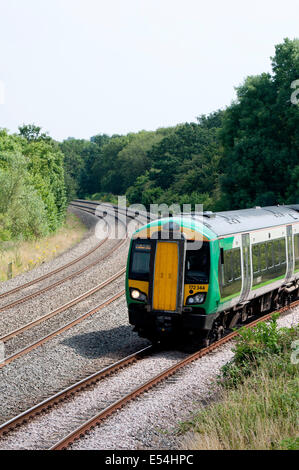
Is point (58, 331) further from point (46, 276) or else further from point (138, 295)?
point (46, 276)

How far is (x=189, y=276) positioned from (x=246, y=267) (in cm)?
236

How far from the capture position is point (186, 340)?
14125 mm

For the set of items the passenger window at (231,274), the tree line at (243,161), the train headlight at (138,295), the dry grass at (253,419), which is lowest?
the dry grass at (253,419)

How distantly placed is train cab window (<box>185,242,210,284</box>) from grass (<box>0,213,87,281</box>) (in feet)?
49.3

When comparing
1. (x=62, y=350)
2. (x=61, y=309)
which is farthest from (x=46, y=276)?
(x=62, y=350)

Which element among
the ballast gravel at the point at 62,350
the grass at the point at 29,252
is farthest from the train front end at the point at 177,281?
the grass at the point at 29,252

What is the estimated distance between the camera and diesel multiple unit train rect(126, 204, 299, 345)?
12.7 metres

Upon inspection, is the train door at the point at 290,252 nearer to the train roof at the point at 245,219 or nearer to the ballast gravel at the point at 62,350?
the train roof at the point at 245,219

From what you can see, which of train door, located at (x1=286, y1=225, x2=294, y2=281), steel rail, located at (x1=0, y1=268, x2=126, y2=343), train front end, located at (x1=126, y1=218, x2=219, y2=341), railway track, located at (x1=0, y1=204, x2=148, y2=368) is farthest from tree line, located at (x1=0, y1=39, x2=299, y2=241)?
train front end, located at (x1=126, y1=218, x2=219, y2=341)

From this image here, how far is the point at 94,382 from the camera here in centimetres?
1134

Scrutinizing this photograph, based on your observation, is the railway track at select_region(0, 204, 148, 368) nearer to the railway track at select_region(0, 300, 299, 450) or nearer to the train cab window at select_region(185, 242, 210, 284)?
the railway track at select_region(0, 300, 299, 450)

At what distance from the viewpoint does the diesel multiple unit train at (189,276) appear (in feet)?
41.6

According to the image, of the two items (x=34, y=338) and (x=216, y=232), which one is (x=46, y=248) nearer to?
(x=34, y=338)
